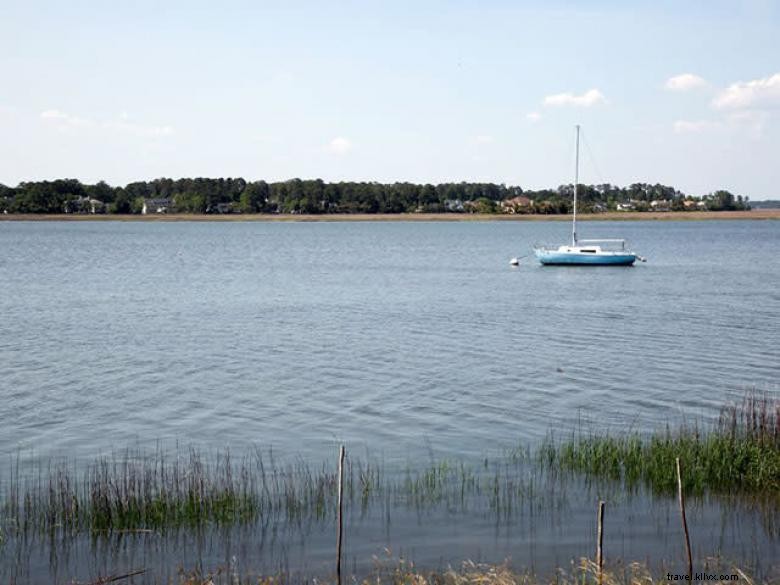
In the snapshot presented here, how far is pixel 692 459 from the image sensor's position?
17.9 m

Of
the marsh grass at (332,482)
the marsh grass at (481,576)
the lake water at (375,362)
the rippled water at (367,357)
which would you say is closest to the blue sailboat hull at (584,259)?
the rippled water at (367,357)

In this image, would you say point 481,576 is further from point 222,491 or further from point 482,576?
point 222,491

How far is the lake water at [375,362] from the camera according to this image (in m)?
21.9

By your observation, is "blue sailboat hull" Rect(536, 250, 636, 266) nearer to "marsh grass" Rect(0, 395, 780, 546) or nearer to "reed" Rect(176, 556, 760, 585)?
"marsh grass" Rect(0, 395, 780, 546)

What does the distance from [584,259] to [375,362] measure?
159 ft

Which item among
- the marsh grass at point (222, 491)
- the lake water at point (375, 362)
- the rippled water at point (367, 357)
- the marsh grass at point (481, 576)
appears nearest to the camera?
the marsh grass at point (481, 576)

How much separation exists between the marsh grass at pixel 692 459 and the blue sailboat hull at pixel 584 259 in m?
58.6

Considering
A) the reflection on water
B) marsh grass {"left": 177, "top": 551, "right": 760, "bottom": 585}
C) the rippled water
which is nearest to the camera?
marsh grass {"left": 177, "top": 551, "right": 760, "bottom": 585}

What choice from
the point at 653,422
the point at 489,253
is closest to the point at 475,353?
the point at 653,422

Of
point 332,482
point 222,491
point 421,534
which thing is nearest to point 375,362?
point 332,482

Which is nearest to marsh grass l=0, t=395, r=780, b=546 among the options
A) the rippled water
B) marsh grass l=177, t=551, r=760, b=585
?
the rippled water

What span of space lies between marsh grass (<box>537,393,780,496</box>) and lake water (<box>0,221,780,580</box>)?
54.5 inches

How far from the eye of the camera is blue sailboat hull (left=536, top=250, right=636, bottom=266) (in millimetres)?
77562

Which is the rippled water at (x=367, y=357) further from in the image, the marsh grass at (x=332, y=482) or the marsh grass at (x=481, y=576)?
the marsh grass at (x=481, y=576)
